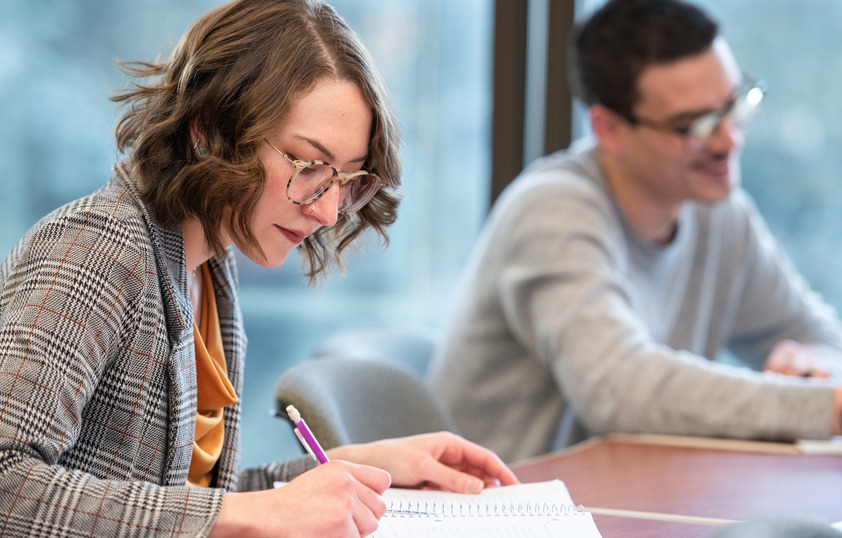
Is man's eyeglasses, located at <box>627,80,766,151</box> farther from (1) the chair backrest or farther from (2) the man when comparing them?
(1) the chair backrest

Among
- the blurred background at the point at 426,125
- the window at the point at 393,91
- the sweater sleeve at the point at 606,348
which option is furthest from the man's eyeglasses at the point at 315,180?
the window at the point at 393,91

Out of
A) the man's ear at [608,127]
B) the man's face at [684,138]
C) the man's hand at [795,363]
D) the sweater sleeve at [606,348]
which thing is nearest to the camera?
the sweater sleeve at [606,348]

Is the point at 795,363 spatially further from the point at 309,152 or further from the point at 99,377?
the point at 99,377

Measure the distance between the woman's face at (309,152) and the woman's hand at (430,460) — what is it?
31 centimetres

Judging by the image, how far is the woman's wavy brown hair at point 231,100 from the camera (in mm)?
1003

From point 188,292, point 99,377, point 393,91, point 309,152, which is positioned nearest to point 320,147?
point 309,152

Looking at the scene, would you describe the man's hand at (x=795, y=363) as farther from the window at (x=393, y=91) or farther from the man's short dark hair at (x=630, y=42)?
the window at (x=393, y=91)

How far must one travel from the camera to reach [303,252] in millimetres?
1290

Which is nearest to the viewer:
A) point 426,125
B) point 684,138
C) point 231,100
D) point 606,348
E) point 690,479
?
point 231,100

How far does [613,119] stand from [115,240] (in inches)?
57.5

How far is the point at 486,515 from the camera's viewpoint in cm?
104

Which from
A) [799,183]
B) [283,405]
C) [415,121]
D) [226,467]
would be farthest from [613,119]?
[226,467]

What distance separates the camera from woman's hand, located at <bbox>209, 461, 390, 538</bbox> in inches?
32.2

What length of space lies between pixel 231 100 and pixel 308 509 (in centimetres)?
48
